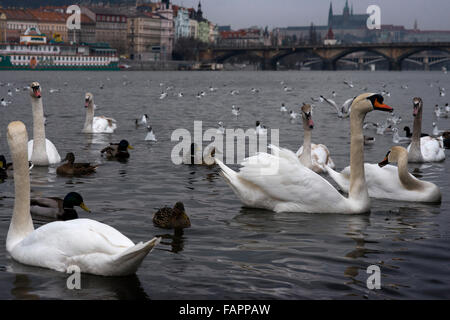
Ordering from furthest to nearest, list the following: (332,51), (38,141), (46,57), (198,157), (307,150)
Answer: (332,51) < (46,57) < (198,157) < (38,141) < (307,150)

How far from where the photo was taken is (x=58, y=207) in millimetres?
7645

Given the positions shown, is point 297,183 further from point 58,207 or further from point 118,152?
point 118,152

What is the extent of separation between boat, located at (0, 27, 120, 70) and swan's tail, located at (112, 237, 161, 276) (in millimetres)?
120034

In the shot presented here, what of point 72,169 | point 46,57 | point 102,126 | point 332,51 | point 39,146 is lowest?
point 72,169

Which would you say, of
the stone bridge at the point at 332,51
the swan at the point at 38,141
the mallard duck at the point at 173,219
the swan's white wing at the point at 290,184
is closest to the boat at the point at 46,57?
the stone bridge at the point at 332,51

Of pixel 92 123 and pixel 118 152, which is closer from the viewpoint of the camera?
pixel 118 152

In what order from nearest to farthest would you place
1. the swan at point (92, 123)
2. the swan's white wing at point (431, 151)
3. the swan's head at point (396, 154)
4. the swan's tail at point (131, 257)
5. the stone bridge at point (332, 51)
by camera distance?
the swan's tail at point (131, 257), the swan's head at point (396, 154), the swan's white wing at point (431, 151), the swan at point (92, 123), the stone bridge at point (332, 51)

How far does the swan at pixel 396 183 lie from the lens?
352 inches

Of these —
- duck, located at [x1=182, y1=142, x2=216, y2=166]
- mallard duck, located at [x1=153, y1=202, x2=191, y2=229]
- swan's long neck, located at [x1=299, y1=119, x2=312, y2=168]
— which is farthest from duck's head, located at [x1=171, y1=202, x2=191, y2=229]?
duck, located at [x1=182, y1=142, x2=216, y2=166]

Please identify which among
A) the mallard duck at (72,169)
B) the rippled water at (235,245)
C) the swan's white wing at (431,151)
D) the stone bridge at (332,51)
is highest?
the stone bridge at (332,51)

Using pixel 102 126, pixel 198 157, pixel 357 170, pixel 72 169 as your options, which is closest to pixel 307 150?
pixel 198 157

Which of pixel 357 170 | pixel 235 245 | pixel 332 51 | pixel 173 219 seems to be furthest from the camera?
pixel 332 51

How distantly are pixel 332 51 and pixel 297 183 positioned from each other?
146m

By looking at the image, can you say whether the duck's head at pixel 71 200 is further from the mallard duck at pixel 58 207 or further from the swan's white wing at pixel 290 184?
the swan's white wing at pixel 290 184
